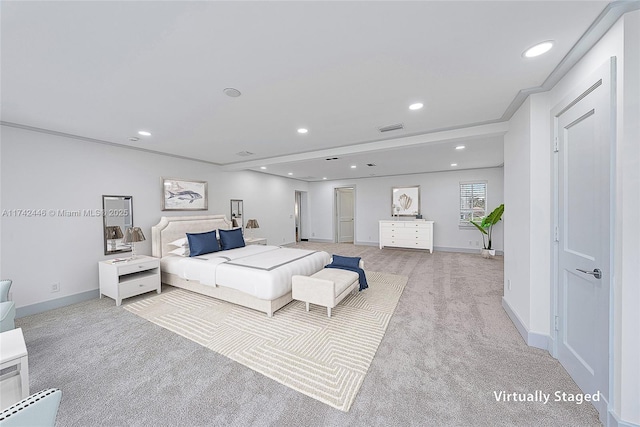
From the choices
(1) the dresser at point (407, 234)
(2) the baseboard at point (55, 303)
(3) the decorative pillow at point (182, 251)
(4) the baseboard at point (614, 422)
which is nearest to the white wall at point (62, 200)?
(2) the baseboard at point (55, 303)

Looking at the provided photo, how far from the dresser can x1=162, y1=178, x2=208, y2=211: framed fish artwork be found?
5.23 metres

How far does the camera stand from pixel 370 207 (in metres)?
8.17

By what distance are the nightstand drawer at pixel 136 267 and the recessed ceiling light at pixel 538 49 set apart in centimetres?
507

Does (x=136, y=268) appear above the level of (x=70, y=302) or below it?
above

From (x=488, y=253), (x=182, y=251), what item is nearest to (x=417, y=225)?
(x=488, y=253)

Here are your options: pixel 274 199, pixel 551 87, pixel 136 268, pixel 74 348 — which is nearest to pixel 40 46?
pixel 74 348

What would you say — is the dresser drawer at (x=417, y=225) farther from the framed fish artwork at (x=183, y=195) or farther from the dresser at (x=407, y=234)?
the framed fish artwork at (x=183, y=195)

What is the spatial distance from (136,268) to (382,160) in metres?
5.08

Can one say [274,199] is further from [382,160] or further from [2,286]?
[2,286]

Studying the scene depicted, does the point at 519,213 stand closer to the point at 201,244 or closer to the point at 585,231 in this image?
the point at 585,231

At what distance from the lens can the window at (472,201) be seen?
21.8ft

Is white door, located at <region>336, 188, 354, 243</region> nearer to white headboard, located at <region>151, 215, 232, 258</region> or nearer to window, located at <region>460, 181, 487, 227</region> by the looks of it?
window, located at <region>460, 181, 487, 227</region>

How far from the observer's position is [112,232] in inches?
147

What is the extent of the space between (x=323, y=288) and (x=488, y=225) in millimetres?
5551
